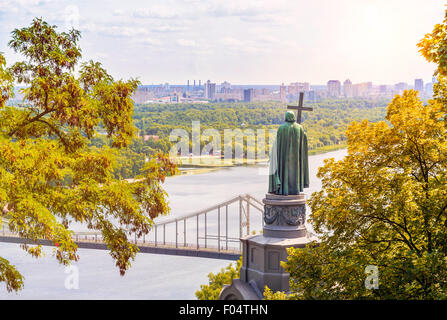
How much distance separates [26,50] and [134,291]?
27.7m

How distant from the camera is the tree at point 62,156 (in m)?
6.80

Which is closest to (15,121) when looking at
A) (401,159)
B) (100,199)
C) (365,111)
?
(100,199)

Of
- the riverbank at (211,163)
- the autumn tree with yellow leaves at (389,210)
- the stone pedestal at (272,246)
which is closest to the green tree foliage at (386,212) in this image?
the autumn tree with yellow leaves at (389,210)

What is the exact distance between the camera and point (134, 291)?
33.8 m

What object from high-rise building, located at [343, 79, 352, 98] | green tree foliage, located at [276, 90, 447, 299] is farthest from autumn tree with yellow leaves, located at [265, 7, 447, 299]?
high-rise building, located at [343, 79, 352, 98]

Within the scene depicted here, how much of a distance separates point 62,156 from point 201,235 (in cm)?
4061

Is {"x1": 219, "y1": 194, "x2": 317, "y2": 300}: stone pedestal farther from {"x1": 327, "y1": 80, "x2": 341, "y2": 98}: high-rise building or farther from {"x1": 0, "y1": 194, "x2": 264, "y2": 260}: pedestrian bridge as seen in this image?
{"x1": 327, "y1": 80, "x2": 341, "y2": 98}: high-rise building

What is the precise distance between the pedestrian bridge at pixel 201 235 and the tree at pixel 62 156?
43.6 feet

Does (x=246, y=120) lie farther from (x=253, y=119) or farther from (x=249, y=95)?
(x=249, y=95)

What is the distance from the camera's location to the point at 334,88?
113 meters

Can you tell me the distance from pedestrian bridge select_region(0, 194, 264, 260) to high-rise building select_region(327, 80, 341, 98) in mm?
59551

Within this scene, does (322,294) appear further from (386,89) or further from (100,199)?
(386,89)

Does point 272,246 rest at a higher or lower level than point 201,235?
higher

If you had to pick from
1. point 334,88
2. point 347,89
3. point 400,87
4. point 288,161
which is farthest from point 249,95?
point 288,161
